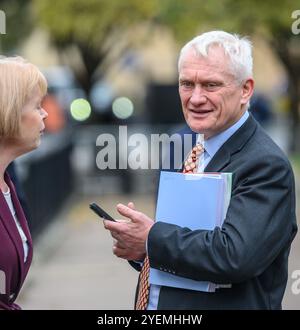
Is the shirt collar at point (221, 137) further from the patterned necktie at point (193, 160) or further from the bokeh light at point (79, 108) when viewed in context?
the bokeh light at point (79, 108)

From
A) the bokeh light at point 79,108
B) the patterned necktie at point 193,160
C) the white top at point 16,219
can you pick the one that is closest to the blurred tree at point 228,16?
the bokeh light at point 79,108

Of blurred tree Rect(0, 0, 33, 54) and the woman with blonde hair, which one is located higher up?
blurred tree Rect(0, 0, 33, 54)

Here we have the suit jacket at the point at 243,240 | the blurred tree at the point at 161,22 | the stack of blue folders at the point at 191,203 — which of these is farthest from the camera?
the blurred tree at the point at 161,22

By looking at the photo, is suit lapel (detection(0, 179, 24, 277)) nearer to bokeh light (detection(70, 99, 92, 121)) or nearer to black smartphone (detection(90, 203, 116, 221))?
black smartphone (detection(90, 203, 116, 221))

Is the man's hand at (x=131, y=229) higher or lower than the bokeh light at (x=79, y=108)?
lower

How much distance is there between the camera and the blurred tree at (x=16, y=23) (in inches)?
1086

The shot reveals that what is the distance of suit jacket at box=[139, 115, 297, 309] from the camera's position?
9.89 feet

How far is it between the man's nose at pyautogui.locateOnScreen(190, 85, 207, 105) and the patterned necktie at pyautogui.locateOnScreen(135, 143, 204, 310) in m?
0.20

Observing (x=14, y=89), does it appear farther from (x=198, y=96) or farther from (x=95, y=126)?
(x=95, y=126)

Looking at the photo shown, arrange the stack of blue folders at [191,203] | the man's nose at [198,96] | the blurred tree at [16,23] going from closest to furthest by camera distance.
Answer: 1. the stack of blue folders at [191,203]
2. the man's nose at [198,96]
3. the blurred tree at [16,23]

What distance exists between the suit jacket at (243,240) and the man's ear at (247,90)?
115 mm

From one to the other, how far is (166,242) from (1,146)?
29.3 inches

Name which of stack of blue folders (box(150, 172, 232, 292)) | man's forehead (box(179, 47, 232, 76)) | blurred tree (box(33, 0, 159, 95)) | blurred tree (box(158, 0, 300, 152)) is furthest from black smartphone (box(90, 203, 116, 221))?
blurred tree (box(33, 0, 159, 95))

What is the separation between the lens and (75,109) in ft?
14.4
